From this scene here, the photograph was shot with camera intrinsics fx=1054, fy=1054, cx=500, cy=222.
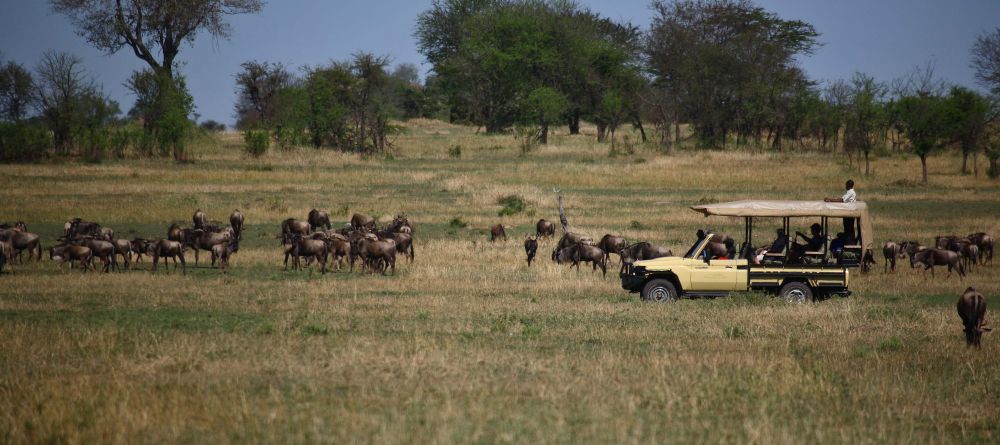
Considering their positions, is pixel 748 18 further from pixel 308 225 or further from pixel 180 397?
pixel 180 397

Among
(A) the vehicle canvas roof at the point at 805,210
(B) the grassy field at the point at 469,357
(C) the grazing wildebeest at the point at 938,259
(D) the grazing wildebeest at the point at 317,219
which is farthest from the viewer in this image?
(D) the grazing wildebeest at the point at 317,219

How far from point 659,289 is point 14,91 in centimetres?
7040

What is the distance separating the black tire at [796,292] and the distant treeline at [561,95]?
35022mm

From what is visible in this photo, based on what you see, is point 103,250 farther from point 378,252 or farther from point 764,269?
point 764,269

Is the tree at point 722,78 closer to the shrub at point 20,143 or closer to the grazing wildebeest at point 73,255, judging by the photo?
the shrub at point 20,143

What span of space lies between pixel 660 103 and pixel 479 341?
64305mm

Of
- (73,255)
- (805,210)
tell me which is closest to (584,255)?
(805,210)

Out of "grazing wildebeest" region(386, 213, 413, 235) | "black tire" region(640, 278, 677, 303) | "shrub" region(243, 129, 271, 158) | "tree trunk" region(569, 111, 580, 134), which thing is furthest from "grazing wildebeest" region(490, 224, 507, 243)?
"tree trunk" region(569, 111, 580, 134)

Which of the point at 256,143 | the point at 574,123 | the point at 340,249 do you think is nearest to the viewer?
the point at 340,249

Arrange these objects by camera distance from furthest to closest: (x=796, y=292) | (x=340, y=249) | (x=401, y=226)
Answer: (x=401, y=226) < (x=340, y=249) < (x=796, y=292)

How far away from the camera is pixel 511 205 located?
38.0m

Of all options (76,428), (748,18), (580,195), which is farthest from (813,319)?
(748,18)

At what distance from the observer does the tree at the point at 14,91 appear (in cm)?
7369

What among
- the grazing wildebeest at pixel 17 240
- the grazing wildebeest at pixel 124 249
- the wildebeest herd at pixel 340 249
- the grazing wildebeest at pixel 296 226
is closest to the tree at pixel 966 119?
the wildebeest herd at pixel 340 249
